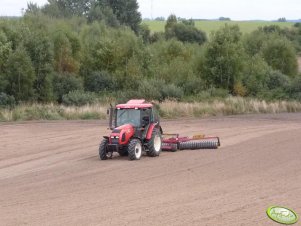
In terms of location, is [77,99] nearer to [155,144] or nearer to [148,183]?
[155,144]

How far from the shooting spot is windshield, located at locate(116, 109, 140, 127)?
20875 millimetres

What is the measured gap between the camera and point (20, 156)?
22.7 m

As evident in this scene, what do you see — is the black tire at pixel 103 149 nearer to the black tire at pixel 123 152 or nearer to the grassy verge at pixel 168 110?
the black tire at pixel 123 152

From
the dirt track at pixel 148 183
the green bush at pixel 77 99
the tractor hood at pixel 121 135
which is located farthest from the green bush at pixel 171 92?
the tractor hood at pixel 121 135

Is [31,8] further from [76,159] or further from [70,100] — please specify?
[76,159]

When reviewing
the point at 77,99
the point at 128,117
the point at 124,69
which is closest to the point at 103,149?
the point at 128,117

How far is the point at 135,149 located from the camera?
804 inches

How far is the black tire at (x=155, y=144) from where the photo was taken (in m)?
20.9

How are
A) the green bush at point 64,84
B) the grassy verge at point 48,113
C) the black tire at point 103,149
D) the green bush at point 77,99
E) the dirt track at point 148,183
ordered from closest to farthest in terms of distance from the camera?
1. the dirt track at point 148,183
2. the black tire at point 103,149
3. the grassy verge at point 48,113
4. the green bush at point 77,99
5. the green bush at point 64,84

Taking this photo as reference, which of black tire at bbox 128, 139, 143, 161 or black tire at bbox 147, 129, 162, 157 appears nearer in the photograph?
black tire at bbox 128, 139, 143, 161

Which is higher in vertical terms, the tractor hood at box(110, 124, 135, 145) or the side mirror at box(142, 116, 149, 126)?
the side mirror at box(142, 116, 149, 126)

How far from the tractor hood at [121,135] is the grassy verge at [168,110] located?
1810 cm

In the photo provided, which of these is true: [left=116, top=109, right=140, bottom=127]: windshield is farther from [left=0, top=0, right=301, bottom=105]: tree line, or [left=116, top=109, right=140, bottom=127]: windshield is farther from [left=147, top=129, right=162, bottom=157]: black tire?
[left=0, top=0, right=301, bottom=105]: tree line

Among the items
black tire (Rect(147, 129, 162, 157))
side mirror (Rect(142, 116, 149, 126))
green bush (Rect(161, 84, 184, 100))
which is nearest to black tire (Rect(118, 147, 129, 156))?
black tire (Rect(147, 129, 162, 157))
